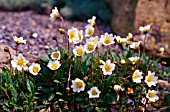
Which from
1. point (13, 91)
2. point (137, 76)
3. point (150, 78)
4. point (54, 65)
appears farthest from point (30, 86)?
point (150, 78)

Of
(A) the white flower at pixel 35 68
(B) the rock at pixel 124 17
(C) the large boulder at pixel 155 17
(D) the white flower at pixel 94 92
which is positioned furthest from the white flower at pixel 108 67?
(B) the rock at pixel 124 17

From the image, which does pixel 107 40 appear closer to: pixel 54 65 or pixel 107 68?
pixel 107 68

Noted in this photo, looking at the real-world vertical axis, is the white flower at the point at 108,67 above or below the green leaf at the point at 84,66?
below

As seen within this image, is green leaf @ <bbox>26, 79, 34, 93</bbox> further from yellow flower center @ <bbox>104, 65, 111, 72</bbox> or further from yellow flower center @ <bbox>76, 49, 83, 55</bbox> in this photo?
yellow flower center @ <bbox>104, 65, 111, 72</bbox>

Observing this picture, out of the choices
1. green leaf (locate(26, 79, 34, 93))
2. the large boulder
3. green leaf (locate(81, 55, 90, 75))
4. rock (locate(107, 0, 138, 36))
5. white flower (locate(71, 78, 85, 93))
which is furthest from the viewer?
rock (locate(107, 0, 138, 36))

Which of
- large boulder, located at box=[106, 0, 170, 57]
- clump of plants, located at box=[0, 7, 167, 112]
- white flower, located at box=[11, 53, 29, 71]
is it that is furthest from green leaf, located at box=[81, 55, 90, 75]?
large boulder, located at box=[106, 0, 170, 57]

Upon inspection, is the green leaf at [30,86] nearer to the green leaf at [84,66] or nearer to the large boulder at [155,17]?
the green leaf at [84,66]

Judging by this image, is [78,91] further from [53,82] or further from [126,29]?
[126,29]
